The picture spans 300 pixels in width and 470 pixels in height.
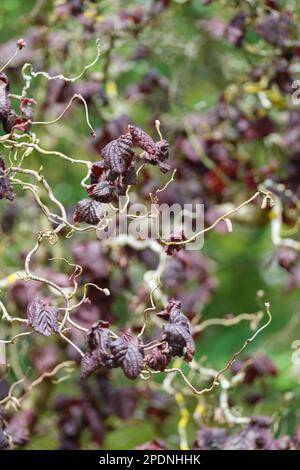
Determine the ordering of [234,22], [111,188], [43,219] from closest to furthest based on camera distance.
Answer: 1. [111,188]
2. [234,22]
3. [43,219]

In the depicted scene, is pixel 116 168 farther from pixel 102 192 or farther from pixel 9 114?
pixel 9 114

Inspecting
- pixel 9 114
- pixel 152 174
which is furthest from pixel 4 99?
pixel 152 174

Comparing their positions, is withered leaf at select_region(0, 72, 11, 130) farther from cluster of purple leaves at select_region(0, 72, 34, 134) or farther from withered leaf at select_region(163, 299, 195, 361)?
withered leaf at select_region(163, 299, 195, 361)

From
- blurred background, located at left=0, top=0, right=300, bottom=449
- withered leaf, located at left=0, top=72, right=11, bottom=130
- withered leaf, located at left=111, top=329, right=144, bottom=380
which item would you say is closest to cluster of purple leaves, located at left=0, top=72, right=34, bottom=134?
withered leaf, located at left=0, top=72, right=11, bottom=130

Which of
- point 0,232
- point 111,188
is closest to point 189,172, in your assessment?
point 0,232

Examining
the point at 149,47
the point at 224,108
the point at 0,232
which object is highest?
the point at 149,47
